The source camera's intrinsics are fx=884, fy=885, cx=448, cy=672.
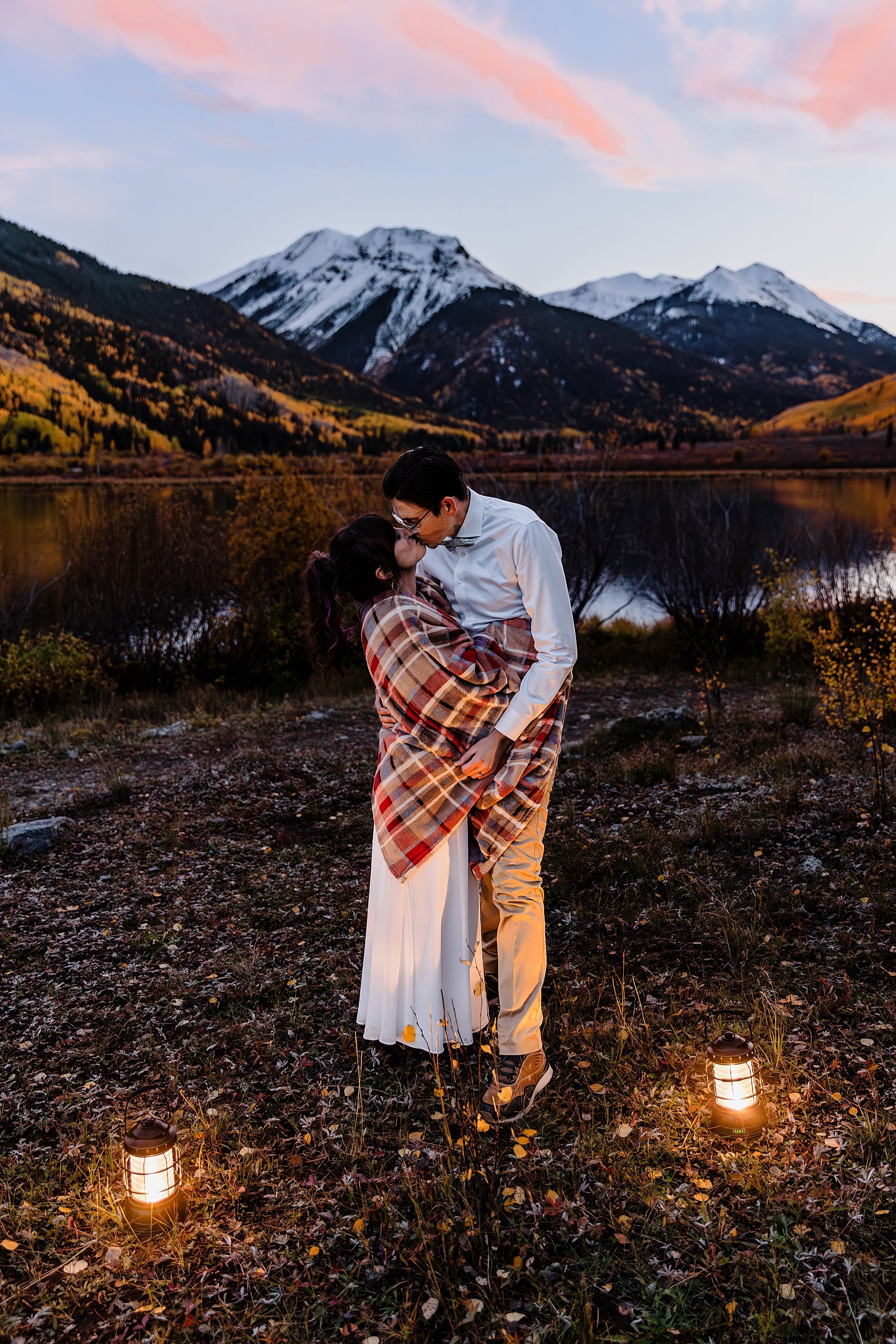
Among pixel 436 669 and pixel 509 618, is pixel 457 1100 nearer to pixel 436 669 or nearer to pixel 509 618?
pixel 436 669

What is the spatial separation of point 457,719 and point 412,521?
2.25 ft

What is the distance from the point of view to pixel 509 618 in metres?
3.08

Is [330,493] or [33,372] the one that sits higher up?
[33,372]

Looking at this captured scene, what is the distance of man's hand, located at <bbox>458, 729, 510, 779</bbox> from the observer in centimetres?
296

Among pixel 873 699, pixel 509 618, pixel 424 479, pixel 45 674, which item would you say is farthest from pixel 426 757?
pixel 45 674

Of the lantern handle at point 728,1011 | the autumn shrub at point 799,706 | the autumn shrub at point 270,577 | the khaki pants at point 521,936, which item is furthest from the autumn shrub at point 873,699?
the autumn shrub at point 270,577

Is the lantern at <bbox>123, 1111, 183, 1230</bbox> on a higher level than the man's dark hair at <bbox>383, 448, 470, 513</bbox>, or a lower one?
lower

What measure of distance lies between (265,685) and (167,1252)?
1196 cm

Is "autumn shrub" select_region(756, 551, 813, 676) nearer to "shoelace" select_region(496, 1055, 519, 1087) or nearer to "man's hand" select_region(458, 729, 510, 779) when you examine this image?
"shoelace" select_region(496, 1055, 519, 1087)

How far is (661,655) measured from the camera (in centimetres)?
1448

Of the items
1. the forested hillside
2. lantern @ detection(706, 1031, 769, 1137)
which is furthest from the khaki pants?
the forested hillside

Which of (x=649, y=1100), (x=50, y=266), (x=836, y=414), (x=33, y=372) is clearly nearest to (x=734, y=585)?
(x=649, y=1100)

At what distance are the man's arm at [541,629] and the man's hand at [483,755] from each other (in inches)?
2.1

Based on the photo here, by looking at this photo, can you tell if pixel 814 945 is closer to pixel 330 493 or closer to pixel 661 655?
pixel 661 655
